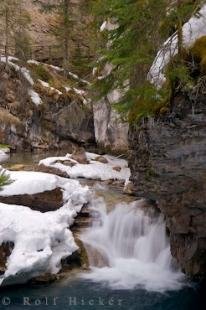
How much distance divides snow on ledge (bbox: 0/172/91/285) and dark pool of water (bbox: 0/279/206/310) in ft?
1.76

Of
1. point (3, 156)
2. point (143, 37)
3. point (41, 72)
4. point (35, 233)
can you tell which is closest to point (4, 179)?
point (35, 233)

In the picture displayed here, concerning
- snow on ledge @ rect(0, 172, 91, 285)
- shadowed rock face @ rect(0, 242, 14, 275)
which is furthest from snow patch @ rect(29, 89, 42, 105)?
shadowed rock face @ rect(0, 242, 14, 275)

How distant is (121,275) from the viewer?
1215cm

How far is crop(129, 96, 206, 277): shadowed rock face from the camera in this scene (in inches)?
303

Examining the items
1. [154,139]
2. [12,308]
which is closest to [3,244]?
[12,308]

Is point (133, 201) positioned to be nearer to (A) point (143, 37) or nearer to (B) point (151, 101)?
(B) point (151, 101)

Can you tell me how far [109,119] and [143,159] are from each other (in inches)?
674

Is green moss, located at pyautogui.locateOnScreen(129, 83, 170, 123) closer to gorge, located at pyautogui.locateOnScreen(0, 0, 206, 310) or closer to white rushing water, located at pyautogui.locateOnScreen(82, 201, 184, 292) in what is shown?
gorge, located at pyautogui.locateOnScreen(0, 0, 206, 310)

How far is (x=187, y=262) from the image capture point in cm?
1201

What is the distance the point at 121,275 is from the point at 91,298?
162 cm

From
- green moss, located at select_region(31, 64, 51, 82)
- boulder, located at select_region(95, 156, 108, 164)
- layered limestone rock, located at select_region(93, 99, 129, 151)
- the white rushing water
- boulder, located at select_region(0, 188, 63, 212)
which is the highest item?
green moss, located at select_region(31, 64, 51, 82)

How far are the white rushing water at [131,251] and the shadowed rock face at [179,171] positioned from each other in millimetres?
820

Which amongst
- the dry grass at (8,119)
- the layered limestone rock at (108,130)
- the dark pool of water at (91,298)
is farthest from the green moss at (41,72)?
the dark pool of water at (91,298)

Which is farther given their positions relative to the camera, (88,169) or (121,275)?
(88,169)
